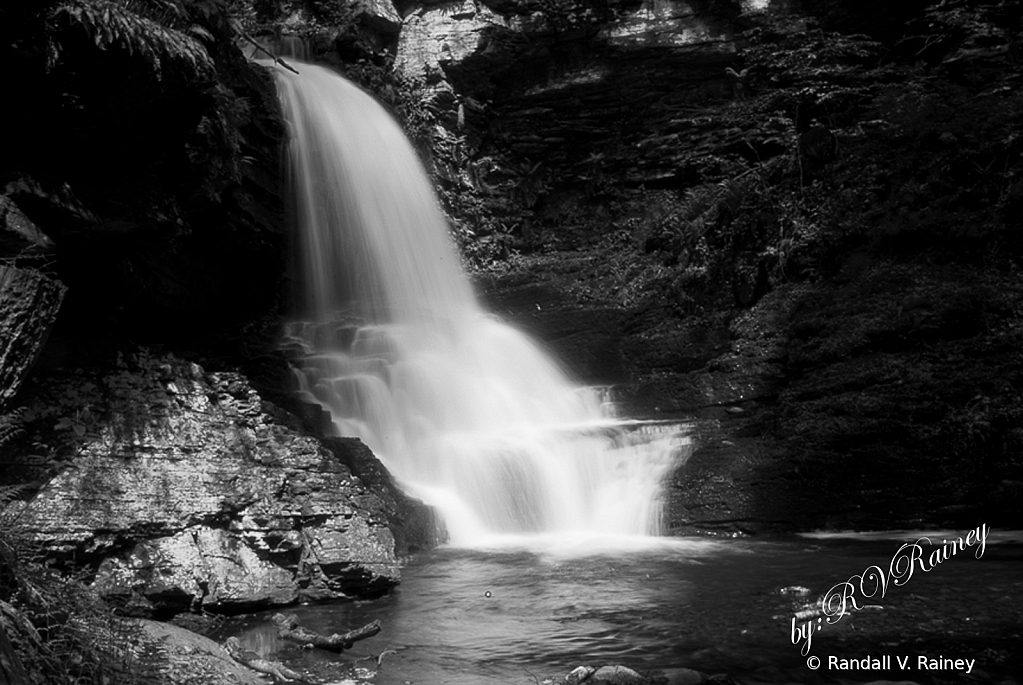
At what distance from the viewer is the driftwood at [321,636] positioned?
191 inches

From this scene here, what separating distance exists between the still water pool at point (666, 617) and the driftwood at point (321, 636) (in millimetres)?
70

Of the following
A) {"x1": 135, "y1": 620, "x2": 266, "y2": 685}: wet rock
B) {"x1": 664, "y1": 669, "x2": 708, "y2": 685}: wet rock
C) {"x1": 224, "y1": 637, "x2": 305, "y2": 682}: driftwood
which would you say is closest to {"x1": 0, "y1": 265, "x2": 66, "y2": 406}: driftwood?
{"x1": 135, "y1": 620, "x2": 266, "y2": 685}: wet rock

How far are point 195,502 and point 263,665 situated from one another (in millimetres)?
2330

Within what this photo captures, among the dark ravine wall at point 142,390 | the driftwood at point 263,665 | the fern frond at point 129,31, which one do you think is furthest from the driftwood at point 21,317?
the fern frond at point 129,31

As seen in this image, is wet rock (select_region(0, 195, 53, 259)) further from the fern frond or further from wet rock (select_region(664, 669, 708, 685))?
wet rock (select_region(664, 669, 708, 685))

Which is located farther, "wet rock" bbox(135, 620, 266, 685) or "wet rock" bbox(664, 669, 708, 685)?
"wet rock" bbox(664, 669, 708, 685)

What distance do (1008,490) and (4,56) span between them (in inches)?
371

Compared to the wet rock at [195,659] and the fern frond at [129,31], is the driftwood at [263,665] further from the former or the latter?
the fern frond at [129,31]

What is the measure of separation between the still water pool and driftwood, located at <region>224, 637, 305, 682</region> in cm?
15

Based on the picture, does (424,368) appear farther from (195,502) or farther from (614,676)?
(614,676)

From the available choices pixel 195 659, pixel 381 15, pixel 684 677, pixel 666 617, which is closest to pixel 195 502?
pixel 195 659

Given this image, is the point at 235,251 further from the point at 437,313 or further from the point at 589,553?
the point at 589,553

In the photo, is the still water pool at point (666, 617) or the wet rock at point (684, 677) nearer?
the wet rock at point (684, 677)

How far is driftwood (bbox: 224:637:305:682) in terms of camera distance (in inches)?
167
